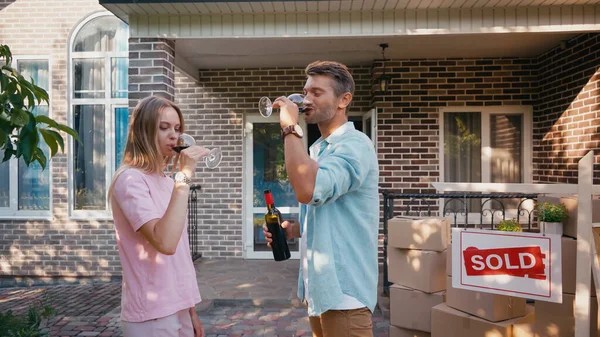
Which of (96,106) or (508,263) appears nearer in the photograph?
(508,263)

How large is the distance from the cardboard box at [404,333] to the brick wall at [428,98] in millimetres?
2766

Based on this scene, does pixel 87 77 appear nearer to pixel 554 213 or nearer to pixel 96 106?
pixel 96 106

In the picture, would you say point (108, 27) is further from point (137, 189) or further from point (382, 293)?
point (137, 189)

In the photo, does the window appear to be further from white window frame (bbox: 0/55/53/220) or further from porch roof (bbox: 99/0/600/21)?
porch roof (bbox: 99/0/600/21)

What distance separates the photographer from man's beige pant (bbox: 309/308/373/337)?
5.75ft

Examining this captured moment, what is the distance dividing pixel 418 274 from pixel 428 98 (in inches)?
127

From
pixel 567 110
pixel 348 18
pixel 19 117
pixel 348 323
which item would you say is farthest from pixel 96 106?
pixel 567 110

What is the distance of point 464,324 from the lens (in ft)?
11.2

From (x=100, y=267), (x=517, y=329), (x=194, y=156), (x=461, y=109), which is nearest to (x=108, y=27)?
(x=100, y=267)

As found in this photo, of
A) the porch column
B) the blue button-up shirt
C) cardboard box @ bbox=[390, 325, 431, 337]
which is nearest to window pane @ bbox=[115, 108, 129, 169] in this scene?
the porch column

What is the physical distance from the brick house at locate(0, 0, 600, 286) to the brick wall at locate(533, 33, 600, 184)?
2cm

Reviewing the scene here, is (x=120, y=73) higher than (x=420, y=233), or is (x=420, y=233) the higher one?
(x=120, y=73)

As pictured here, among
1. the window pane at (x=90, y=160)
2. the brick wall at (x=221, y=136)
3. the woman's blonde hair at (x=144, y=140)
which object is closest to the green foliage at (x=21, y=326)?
the woman's blonde hair at (x=144, y=140)

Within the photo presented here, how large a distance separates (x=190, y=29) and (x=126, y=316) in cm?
350
